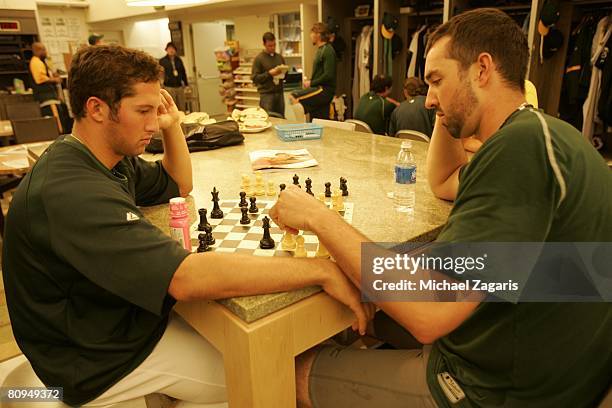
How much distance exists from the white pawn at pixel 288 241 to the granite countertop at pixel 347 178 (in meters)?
0.20

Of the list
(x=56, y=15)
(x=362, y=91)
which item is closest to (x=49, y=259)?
(x=362, y=91)

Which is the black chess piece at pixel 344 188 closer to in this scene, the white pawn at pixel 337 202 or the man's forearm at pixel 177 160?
the white pawn at pixel 337 202

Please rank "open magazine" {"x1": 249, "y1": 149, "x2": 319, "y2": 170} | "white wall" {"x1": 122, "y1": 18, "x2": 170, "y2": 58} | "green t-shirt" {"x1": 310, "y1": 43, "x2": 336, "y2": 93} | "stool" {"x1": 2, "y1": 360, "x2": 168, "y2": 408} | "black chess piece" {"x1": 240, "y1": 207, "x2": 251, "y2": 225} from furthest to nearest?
"white wall" {"x1": 122, "y1": 18, "x2": 170, "y2": 58} → "green t-shirt" {"x1": 310, "y1": 43, "x2": 336, "y2": 93} → "open magazine" {"x1": 249, "y1": 149, "x2": 319, "y2": 170} → "black chess piece" {"x1": 240, "y1": 207, "x2": 251, "y2": 225} → "stool" {"x1": 2, "y1": 360, "x2": 168, "y2": 408}

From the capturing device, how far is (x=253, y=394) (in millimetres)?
1074

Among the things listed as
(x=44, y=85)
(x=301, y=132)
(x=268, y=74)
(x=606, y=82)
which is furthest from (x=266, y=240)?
(x=44, y=85)

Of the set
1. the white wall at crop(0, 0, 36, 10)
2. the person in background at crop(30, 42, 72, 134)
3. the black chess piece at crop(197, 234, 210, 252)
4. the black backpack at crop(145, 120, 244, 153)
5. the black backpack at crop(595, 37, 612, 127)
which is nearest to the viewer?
the black chess piece at crop(197, 234, 210, 252)

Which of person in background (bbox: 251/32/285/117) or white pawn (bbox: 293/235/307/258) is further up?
person in background (bbox: 251/32/285/117)

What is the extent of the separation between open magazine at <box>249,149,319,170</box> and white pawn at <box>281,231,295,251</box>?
94 cm

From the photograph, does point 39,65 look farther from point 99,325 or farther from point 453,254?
point 453,254

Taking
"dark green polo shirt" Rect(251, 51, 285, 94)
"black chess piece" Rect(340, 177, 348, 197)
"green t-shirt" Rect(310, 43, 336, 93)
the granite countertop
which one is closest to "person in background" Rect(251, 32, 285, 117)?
"dark green polo shirt" Rect(251, 51, 285, 94)

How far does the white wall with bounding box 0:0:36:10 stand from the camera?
8.23 m

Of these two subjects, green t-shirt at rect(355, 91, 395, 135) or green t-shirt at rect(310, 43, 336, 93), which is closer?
green t-shirt at rect(355, 91, 395, 135)

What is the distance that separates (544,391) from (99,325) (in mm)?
1110

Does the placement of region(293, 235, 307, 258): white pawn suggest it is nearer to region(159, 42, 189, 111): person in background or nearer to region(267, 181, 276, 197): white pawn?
region(267, 181, 276, 197): white pawn
